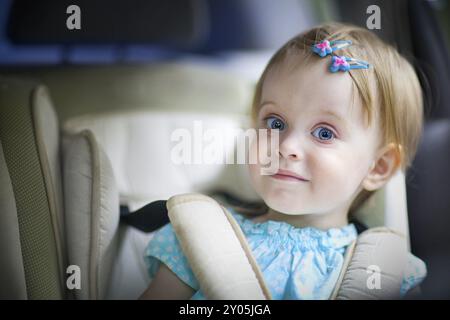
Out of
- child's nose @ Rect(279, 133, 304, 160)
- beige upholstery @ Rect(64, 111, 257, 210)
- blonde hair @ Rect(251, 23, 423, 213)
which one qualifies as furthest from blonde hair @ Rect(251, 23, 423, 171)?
beige upholstery @ Rect(64, 111, 257, 210)

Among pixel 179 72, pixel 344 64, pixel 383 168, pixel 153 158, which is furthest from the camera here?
pixel 179 72

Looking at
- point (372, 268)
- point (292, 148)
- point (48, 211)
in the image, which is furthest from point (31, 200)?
point (372, 268)

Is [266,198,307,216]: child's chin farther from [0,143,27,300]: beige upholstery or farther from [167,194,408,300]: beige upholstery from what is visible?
[0,143,27,300]: beige upholstery

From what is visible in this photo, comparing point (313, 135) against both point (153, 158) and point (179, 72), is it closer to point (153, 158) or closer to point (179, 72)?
point (153, 158)

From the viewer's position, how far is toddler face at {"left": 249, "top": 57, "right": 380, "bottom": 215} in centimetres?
65

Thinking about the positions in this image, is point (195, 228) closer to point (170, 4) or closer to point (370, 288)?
point (370, 288)

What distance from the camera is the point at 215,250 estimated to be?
65cm

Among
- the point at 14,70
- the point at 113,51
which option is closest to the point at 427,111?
the point at 113,51

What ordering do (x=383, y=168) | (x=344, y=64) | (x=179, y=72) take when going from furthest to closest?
(x=179, y=72) < (x=383, y=168) < (x=344, y=64)

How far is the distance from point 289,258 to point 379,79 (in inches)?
10.9

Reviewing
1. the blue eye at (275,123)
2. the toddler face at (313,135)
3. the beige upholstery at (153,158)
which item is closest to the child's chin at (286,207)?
the toddler face at (313,135)

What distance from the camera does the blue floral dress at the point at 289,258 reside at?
67 centimetres

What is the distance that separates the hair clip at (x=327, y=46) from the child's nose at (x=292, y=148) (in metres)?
0.12

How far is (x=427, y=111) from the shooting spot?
0.84 m
